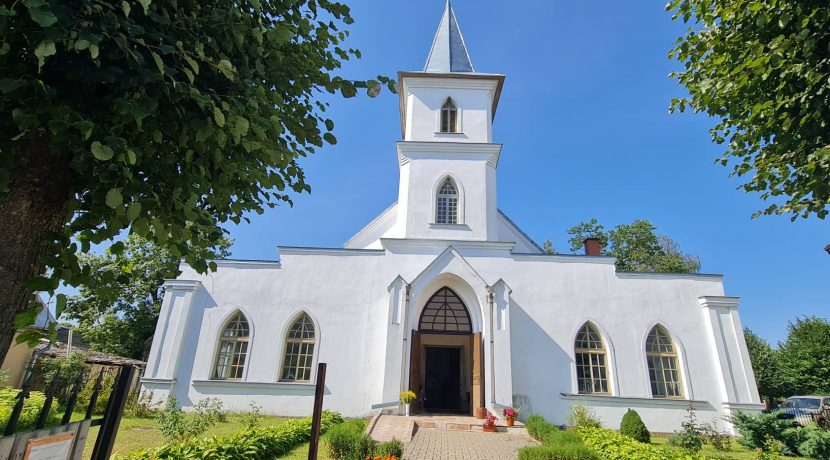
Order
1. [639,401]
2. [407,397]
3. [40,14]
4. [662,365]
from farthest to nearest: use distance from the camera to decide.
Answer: [662,365]
[639,401]
[407,397]
[40,14]

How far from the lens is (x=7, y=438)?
2662 millimetres

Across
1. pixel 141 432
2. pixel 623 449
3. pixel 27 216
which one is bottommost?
pixel 141 432

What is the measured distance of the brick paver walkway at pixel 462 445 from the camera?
9018 millimetres

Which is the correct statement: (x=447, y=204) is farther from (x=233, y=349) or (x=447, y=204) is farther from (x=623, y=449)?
(x=623, y=449)

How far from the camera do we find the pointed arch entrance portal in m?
14.2

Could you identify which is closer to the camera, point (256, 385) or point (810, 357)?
point (256, 385)

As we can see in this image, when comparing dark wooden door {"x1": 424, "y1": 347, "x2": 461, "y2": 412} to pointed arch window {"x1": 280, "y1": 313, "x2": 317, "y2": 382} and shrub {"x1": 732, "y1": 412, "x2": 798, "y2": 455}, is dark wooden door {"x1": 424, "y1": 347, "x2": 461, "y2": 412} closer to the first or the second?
pointed arch window {"x1": 280, "y1": 313, "x2": 317, "y2": 382}

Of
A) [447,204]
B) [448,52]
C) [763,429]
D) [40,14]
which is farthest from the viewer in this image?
[448,52]

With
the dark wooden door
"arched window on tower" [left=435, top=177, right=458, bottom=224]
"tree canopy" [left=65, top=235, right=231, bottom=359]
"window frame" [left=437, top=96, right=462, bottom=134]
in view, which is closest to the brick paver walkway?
the dark wooden door

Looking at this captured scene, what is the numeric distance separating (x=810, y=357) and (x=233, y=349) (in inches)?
1301

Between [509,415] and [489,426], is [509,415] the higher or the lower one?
the higher one

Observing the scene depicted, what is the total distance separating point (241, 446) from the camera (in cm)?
725

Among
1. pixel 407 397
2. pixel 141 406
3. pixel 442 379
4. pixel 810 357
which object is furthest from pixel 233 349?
pixel 810 357

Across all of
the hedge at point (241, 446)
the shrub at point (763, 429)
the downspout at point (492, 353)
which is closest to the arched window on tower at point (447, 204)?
the downspout at point (492, 353)
